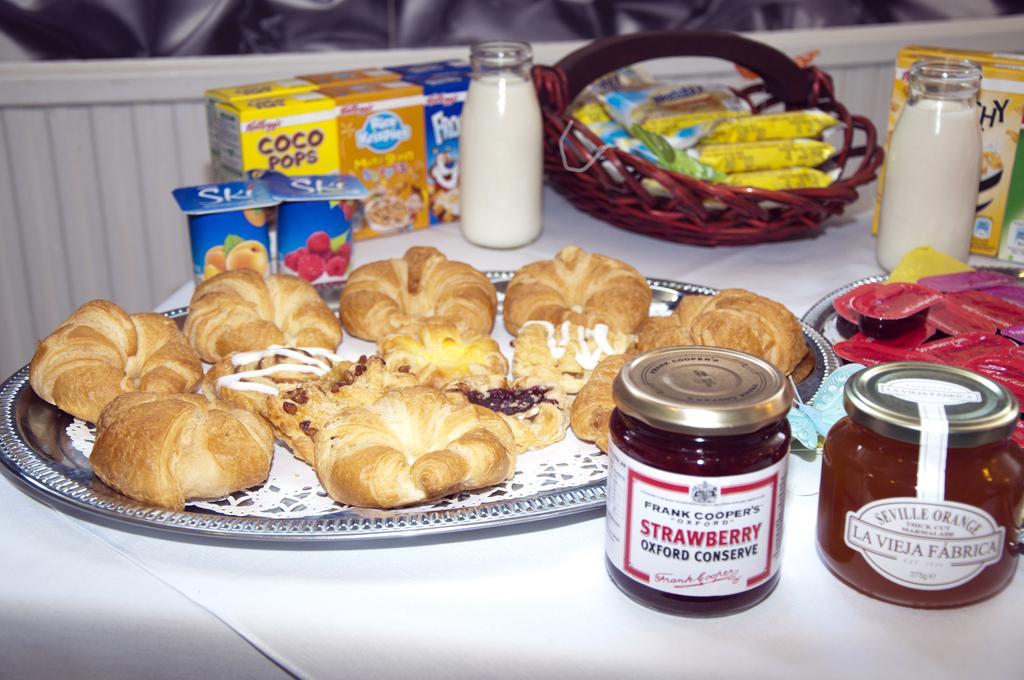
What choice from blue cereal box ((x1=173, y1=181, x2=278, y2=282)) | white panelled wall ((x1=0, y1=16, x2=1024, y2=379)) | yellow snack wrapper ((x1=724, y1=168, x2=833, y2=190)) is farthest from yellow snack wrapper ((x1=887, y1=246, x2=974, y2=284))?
white panelled wall ((x1=0, y1=16, x2=1024, y2=379))

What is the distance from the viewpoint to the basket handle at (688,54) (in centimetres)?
181

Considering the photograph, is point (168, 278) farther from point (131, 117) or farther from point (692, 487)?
point (692, 487)

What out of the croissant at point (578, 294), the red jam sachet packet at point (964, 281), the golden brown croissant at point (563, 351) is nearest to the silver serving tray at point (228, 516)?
the golden brown croissant at point (563, 351)

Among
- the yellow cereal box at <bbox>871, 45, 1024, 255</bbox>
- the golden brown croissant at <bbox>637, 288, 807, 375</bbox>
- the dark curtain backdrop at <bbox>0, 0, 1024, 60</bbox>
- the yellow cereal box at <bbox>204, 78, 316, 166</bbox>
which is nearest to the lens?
the golden brown croissant at <bbox>637, 288, 807, 375</bbox>

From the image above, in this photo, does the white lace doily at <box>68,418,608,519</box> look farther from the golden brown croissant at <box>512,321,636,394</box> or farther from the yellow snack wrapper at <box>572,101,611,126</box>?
the yellow snack wrapper at <box>572,101,611,126</box>

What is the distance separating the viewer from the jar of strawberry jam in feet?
2.45

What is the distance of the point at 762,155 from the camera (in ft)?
5.64

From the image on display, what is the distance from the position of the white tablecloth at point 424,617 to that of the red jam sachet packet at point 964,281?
0.49m

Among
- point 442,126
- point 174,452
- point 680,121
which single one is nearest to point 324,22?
point 442,126

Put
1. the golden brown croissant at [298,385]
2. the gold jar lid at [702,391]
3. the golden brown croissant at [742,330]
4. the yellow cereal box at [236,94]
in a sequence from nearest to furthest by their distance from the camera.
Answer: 1. the gold jar lid at [702,391]
2. the golden brown croissant at [298,385]
3. the golden brown croissant at [742,330]
4. the yellow cereal box at [236,94]

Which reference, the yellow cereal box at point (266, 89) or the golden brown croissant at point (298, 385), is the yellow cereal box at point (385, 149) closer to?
the yellow cereal box at point (266, 89)

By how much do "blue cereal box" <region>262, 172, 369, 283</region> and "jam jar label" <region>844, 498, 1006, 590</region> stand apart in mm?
968

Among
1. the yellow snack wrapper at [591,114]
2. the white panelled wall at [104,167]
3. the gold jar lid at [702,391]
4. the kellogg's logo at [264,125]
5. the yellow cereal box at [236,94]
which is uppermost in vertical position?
the yellow cereal box at [236,94]

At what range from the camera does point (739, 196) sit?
5.18 ft
